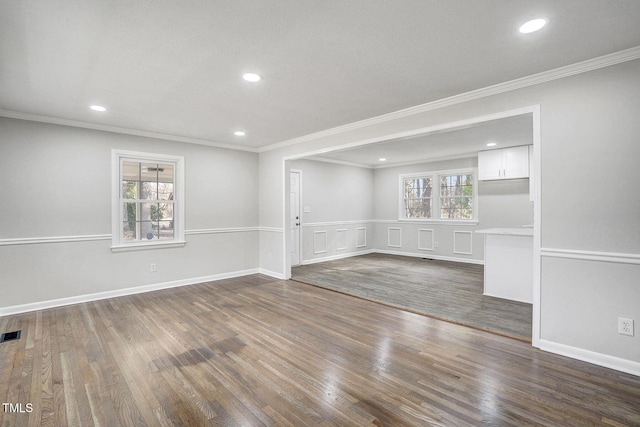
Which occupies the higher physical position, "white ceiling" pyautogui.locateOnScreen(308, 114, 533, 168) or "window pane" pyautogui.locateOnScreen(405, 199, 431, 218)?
"white ceiling" pyautogui.locateOnScreen(308, 114, 533, 168)

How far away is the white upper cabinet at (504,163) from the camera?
6.13 m

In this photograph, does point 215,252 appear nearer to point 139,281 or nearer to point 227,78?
point 139,281

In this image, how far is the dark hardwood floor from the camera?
3676 mm

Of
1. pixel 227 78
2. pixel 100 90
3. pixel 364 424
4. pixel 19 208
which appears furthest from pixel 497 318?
pixel 19 208

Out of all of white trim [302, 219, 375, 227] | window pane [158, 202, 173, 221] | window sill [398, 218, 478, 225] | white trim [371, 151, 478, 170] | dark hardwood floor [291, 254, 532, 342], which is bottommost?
dark hardwood floor [291, 254, 532, 342]

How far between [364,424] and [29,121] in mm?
5208

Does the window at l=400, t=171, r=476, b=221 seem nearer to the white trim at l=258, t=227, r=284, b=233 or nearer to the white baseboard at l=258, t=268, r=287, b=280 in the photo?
the white trim at l=258, t=227, r=284, b=233

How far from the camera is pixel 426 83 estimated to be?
3.03m

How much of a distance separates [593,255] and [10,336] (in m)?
5.65

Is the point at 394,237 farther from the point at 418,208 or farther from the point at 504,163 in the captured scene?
the point at 504,163

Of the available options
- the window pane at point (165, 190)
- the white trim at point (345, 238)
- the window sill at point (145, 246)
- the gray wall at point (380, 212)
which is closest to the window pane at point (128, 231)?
the window sill at point (145, 246)

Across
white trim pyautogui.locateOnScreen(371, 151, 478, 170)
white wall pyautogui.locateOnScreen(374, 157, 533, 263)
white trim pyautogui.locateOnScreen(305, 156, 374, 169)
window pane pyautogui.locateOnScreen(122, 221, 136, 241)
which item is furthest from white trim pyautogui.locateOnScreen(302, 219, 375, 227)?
window pane pyautogui.locateOnScreen(122, 221, 136, 241)

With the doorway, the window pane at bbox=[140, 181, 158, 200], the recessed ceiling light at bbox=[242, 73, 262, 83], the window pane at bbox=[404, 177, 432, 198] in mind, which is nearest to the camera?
the recessed ceiling light at bbox=[242, 73, 262, 83]

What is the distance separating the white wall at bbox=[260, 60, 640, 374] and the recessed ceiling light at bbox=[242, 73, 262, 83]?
2409mm
